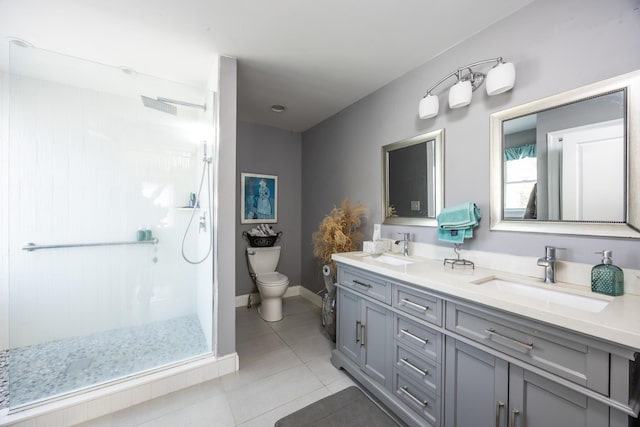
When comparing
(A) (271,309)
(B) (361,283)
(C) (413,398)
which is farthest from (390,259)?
(A) (271,309)

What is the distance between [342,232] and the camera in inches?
97.0

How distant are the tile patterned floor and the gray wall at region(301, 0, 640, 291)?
126 centimetres

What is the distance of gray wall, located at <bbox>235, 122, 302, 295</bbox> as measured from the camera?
3.38m

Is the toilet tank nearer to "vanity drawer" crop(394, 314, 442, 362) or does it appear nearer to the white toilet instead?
the white toilet

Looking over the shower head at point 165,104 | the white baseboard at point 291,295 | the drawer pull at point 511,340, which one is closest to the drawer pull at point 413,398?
the drawer pull at point 511,340

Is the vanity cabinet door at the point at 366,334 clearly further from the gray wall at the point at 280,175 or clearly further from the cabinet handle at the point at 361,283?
the gray wall at the point at 280,175

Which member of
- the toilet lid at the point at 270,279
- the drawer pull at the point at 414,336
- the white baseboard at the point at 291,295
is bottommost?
the white baseboard at the point at 291,295

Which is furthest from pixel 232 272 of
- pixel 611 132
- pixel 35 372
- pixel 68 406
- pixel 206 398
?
pixel 611 132

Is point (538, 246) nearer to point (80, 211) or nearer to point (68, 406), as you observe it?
point (68, 406)

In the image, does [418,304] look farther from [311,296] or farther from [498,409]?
[311,296]

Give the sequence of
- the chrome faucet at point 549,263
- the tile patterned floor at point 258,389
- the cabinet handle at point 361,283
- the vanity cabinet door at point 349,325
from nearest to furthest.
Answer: the chrome faucet at point 549,263, the tile patterned floor at point 258,389, the cabinet handle at point 361,283, the vanity cabinet door at point 349,325

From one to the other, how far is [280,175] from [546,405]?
3.33 meters

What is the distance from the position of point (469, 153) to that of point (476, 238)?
0.58m

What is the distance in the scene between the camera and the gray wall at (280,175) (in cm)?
338
